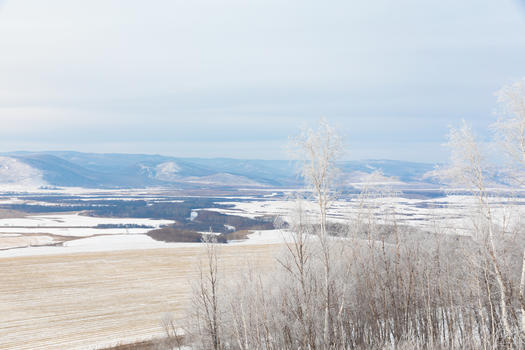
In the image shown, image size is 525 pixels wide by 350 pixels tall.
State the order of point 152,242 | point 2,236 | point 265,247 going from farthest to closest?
1. point 2,236
2. point 152,242
3. point 265,247

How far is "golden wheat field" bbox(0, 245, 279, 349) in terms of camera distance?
25.9 meters

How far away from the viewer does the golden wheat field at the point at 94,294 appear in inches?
1019

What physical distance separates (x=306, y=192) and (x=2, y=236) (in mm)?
59950

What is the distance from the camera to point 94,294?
113ft

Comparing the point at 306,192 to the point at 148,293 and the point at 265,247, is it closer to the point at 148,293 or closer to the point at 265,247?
the point at 148,293

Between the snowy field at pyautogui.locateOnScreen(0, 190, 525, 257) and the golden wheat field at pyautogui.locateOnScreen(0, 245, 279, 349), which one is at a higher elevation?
the snowy field at pyautogui.locateOnScreen(0, 190, 525, 257)

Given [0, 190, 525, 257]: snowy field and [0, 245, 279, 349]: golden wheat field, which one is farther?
[0, 245, 279, 349]: golden wheat field

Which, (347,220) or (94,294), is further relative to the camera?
(94,294)

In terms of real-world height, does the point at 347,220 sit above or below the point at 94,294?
above

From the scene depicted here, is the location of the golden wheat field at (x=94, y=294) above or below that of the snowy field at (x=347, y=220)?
below

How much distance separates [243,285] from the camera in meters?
26.2

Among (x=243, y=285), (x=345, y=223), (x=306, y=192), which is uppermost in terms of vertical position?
(x=306, y=192)

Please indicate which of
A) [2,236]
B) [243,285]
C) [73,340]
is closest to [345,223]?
[243,285]

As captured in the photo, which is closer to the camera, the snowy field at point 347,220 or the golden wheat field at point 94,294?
the snowy field at point 347,220
